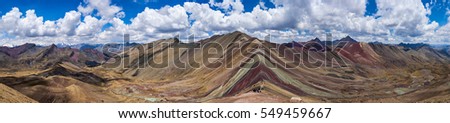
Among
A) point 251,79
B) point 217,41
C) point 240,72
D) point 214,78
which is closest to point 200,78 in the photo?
point 214,78

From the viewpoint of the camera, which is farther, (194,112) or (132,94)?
(132,94)

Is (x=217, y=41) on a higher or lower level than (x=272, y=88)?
higher

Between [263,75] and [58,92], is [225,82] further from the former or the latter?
[58,92]

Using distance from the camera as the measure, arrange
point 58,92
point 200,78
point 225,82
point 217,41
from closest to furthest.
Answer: point 58,92 < point 225,82 < point 200,78 < point 217,41

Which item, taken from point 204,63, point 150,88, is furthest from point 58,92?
point 204,63

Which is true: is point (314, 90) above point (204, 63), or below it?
below

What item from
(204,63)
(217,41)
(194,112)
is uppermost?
(217,41)

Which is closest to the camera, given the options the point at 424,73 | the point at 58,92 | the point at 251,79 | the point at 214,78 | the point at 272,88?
the point at 272,88

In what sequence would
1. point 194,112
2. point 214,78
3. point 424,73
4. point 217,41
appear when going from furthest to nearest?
point 217,41 → point 424,73 → point 214,78 → point 194,112

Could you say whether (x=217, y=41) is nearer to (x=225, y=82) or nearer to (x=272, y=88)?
(x=225, y=82)
